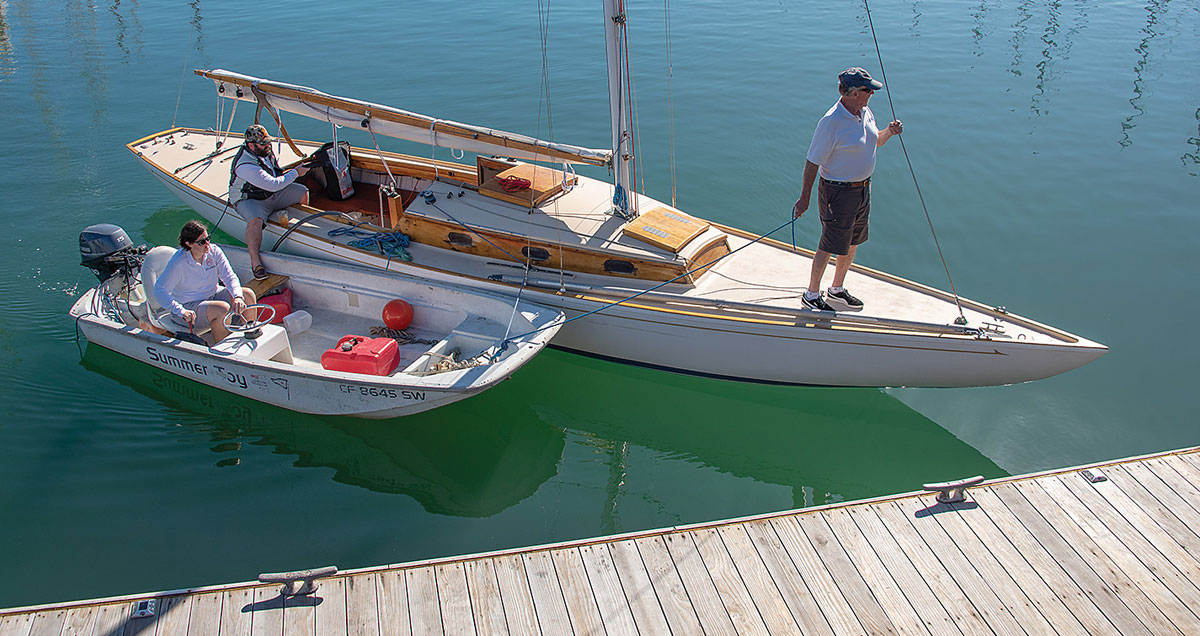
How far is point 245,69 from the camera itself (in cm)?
1580

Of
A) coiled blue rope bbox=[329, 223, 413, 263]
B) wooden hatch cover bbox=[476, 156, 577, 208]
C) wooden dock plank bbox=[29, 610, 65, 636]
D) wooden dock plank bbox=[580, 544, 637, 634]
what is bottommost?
wooden dock plank bbox=[29, 610, 65, 636]

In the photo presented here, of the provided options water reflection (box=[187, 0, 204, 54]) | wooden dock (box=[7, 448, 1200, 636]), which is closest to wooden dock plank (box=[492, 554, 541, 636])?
wooden dock (box=[7, 448, 1200, 636])

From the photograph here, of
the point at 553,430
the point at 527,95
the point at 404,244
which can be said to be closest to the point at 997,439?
the point at 553,430

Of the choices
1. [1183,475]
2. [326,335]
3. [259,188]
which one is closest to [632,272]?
[326,335]

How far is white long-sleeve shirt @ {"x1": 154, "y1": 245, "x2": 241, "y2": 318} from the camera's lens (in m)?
7.25

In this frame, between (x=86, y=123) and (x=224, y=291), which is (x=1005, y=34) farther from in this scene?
(x=86, y=123)

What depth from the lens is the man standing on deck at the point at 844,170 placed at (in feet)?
20.9

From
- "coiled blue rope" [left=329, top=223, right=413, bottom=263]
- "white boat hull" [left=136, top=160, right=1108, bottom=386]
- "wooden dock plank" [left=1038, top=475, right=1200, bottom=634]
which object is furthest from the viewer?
"coiled blue rope" [left=329, top=223, right=413, bottom=263]

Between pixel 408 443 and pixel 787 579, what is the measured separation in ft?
12.7

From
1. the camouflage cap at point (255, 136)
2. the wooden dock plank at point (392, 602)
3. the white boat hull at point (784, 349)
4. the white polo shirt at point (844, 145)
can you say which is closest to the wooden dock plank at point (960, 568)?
the white boat hull at point (784, 349)

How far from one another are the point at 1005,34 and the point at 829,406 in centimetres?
1364

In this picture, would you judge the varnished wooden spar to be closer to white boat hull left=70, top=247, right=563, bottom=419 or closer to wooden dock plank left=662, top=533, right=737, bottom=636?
white boat hull left=70, top=247, right=563, bottom=419

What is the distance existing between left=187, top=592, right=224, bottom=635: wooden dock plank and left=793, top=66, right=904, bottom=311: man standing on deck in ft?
16.9

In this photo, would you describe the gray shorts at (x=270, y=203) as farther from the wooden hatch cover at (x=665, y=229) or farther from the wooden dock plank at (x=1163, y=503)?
the wooden dock plank at (x=1163, y=503)
